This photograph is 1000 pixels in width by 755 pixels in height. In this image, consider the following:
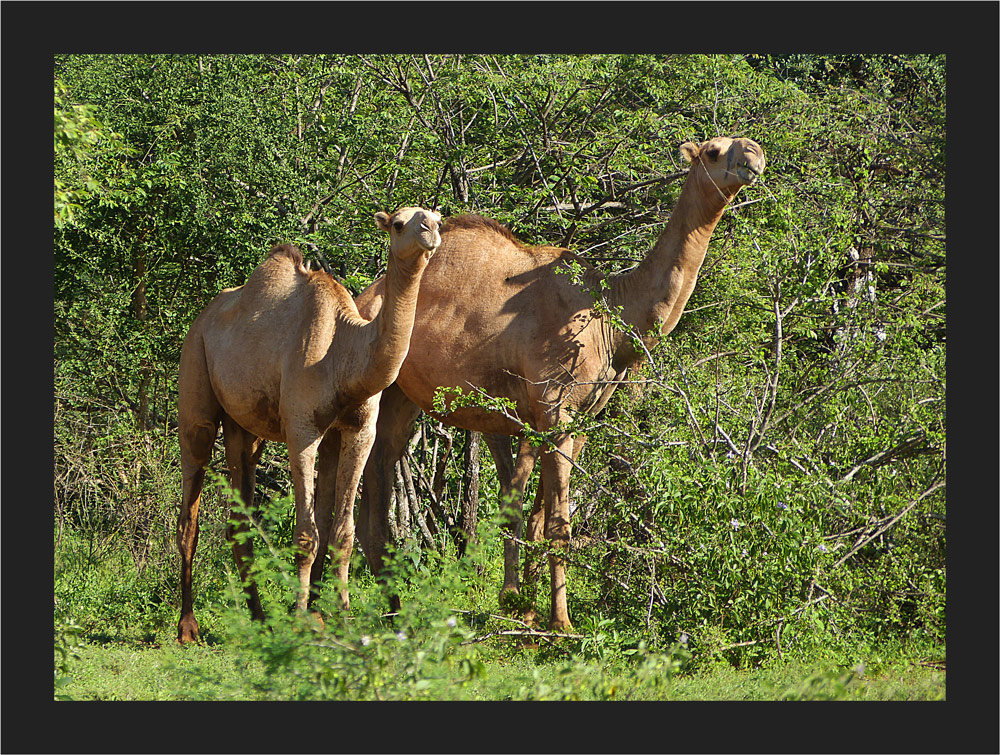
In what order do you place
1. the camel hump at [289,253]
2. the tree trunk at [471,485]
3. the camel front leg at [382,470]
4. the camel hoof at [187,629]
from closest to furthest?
the camel hoof at [187,629] → the camel hump at [289,253] → the camel front leg at [382,470] → the tree trunk at [471,485]

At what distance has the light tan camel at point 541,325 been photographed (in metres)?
7.67

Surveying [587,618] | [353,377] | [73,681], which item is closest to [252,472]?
[353,377]

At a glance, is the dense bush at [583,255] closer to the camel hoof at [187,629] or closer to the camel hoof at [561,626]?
the camel hoof at [561,626]

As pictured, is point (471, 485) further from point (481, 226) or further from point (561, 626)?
point (561, 626)

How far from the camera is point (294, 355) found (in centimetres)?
781

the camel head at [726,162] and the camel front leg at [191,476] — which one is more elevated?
the camel head at [726,162]

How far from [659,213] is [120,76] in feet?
14.9

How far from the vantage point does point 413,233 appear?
6.54 metres

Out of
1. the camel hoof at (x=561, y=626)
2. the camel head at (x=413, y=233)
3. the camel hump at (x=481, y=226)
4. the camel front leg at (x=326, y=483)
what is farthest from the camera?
the camel hump at (x=481, y=226)

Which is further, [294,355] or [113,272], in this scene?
[113,272]

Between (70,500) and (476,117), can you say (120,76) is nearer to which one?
(476,117)

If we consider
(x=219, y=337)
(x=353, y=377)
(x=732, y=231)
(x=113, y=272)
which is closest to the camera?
(x=353, y=377)

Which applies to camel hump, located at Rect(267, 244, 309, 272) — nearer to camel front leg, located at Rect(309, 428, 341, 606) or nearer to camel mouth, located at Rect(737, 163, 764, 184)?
camel front leg, located at Rect(309, 428, 341, 606)

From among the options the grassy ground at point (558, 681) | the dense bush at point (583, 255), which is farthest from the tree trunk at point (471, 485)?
the grassy ground at point (558, 681)
